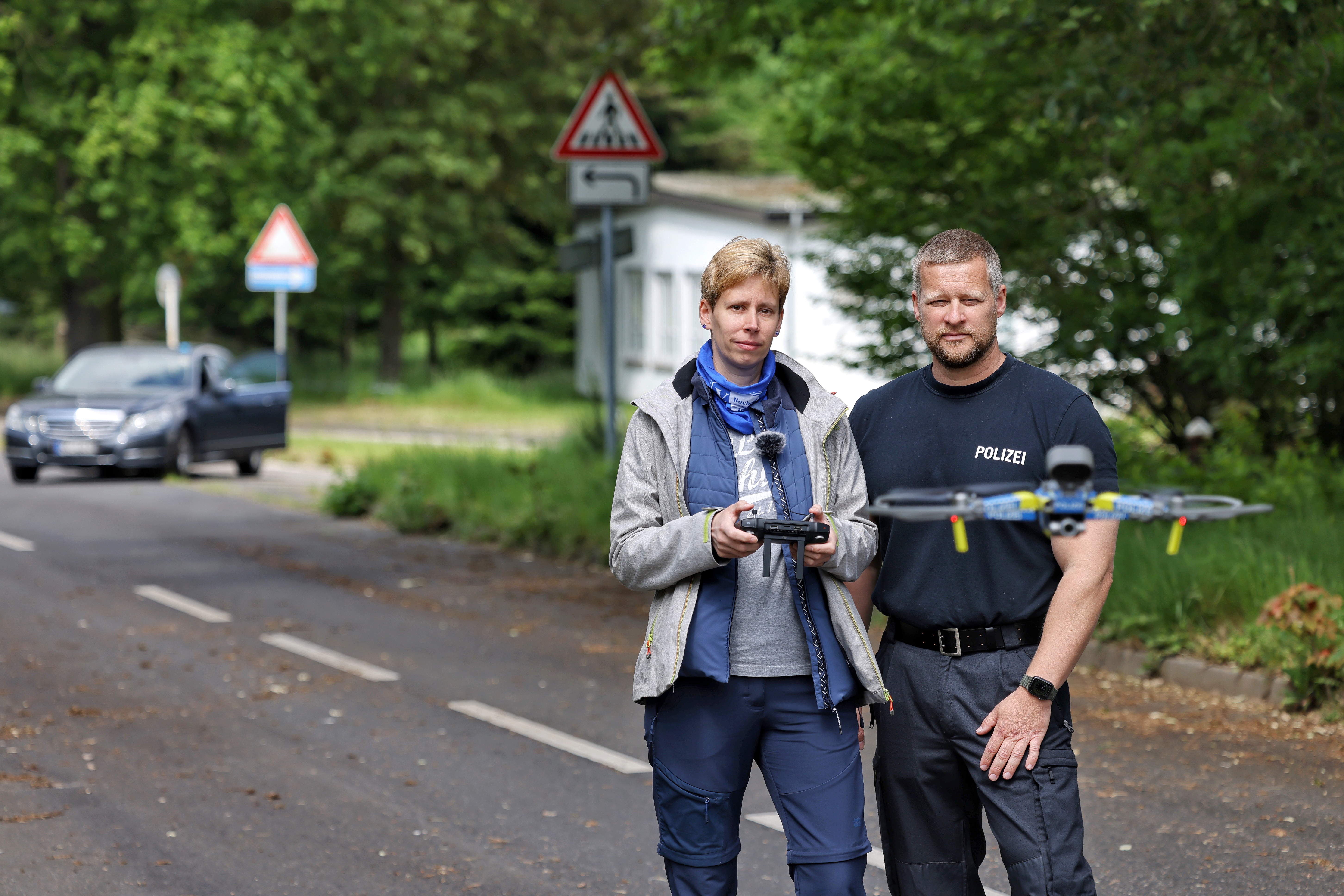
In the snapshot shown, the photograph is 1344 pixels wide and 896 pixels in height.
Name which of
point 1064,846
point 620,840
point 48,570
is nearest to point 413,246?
point 48,570

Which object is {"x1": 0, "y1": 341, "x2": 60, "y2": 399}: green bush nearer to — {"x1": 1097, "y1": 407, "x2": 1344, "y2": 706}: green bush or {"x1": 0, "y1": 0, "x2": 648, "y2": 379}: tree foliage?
{"x1": 0, "y1": 0, "x2": 648, "y2": 379}: tree foliage

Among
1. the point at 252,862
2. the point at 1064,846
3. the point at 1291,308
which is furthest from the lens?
the point at 1291,308

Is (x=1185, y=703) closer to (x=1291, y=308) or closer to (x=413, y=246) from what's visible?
(x=1291, y=308)

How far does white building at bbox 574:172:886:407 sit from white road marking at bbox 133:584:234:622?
14.1 meters

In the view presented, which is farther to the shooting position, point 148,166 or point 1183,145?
point 148,166

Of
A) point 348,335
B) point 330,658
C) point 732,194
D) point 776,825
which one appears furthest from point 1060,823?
point 348,335

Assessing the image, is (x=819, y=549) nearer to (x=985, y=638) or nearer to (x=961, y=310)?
(x=985, y=638)

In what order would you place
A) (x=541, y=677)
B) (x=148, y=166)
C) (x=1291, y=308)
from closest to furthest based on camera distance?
1. (x=541, y=677)
2. (x=1291, y=308)
3. (x=148, y=166)

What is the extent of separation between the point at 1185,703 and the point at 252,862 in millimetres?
4427

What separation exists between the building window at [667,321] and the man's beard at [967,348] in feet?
102

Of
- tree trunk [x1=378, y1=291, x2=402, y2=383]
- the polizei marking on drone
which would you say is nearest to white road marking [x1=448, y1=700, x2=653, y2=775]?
the polizei marking on drone

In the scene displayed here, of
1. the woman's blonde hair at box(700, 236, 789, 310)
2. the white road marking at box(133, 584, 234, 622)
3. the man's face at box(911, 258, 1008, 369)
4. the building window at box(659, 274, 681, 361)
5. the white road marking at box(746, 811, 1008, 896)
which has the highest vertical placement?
the building window at box(659, 274, 681, 361)

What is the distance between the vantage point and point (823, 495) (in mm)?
3617

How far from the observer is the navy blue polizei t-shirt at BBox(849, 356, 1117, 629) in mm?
3492
